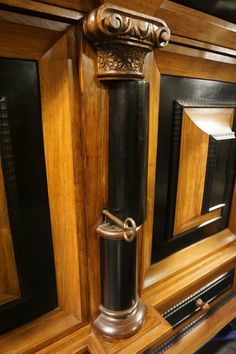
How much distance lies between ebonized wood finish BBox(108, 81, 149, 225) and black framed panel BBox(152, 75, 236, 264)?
20 cm

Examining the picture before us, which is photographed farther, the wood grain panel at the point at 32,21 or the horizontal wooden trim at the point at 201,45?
the horizontal wooden trim at the point at 201,45

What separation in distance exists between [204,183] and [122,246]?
0.46 metres

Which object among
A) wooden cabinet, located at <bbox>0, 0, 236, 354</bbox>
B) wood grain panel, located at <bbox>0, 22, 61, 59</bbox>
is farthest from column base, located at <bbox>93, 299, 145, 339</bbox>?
wood grain panel, located at <bbox>0, 22, 61, 59</bbox>

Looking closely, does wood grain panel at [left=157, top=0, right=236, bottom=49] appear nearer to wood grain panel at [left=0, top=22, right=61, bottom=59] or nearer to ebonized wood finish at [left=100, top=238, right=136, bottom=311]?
wood grain panel at [left=0, top=22, right=61, bottom=59]

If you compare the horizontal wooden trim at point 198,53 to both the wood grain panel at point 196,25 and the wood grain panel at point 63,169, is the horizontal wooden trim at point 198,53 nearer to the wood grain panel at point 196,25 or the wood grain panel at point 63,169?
the wood grain panel at point 196,25

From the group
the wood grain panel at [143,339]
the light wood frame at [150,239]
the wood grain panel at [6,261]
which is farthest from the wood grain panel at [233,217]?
the wood grain panel at [6,261]

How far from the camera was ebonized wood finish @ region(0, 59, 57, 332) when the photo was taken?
441 millimetres

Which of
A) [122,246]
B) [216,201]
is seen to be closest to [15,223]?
[122,246]

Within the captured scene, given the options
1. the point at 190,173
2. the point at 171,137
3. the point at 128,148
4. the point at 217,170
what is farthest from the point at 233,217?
the point at 128,148

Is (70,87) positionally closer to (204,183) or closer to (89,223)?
(89,223)

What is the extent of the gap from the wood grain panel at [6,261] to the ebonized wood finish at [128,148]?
231 mm

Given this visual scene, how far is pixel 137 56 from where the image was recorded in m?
0.44

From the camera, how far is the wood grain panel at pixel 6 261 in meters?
0.49

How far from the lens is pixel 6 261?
0.52 metres
